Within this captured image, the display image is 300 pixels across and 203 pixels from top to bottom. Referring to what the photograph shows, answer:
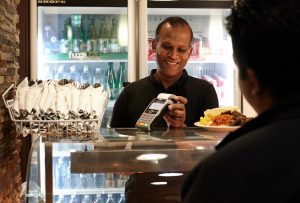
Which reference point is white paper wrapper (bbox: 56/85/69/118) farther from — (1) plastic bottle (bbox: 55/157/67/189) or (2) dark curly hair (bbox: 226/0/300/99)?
(2) dark curly hair (bbox: 226/0/300/99)

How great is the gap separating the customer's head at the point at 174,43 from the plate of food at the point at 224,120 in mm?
588

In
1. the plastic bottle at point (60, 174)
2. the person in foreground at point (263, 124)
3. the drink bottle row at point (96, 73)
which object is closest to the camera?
the person in foreground at point (263, 124)

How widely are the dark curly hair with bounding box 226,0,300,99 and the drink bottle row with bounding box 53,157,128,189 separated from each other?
0.70 m

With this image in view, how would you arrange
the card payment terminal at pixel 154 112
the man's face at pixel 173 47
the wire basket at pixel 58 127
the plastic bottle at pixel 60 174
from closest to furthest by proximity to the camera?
the plastic bottle at pixel 60 174 → the wire basket at pixel 58 127 → the card payment terminal at pixel 154 112 → the man's face at pixel 173 47

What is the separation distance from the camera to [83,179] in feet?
4.34

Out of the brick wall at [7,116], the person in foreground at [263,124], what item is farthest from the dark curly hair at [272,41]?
the brick wall at [7,116]

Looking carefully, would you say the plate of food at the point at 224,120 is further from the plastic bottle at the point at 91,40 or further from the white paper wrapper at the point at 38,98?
the plastic bottle at the point at 91,40

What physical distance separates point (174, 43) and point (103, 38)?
1.57m

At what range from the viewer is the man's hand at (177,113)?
1547 millimetres

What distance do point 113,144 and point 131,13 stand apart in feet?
7.63

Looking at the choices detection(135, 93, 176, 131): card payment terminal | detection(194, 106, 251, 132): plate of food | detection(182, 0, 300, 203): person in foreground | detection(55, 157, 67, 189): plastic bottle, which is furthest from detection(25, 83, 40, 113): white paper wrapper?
detection(182, 0, 300, 203): person in foreground

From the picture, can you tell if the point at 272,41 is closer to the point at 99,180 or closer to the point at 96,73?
the point at 99,180

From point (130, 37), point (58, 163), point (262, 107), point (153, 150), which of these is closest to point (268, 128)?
point (262, 107)

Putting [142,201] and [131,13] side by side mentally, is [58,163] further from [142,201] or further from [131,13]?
[131,13]
